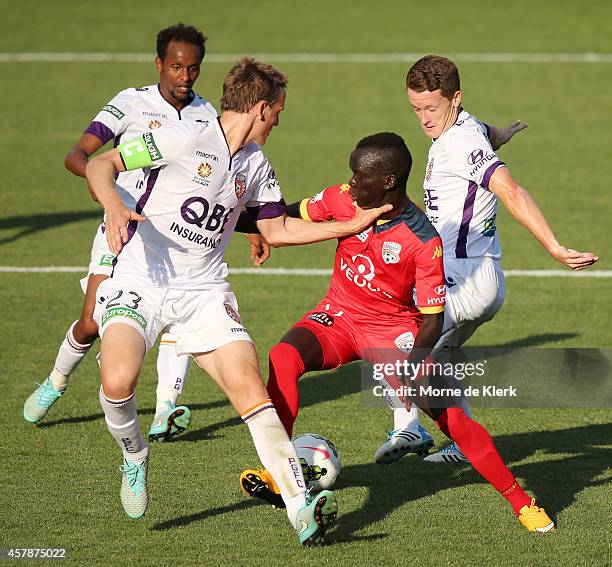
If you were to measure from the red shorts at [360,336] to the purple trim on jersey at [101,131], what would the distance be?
2.40m

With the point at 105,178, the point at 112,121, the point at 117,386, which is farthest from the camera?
the point at 112,121

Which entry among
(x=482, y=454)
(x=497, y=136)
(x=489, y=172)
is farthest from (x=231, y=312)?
(x=497, y=136)

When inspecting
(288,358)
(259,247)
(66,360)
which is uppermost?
(259,247)

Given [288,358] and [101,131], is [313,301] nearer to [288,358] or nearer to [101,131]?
[101,131]

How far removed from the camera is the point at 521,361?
10047mm

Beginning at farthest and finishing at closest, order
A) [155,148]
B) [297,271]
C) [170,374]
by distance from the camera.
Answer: [297,271]
[170,374]
[155,148]

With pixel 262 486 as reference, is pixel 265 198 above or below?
above

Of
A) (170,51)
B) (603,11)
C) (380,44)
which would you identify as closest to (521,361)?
(170,51)

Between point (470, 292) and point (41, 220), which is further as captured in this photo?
point (41, 220)

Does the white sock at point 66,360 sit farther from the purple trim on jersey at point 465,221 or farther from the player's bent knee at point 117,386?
the purple trim on jersey at point 465,221

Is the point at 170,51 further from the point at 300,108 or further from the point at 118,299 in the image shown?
the point at 300,108

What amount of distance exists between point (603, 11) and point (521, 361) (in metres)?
19.2

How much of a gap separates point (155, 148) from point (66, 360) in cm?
255

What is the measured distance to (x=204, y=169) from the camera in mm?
6574
